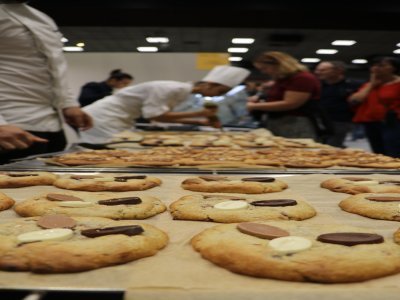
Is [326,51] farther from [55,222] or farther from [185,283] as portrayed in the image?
[185,283]

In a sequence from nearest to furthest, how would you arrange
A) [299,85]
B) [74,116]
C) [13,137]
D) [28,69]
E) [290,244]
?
[290,244] < [13,137] < [28,69] < [74,116] < [299,85]

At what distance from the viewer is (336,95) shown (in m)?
5.32

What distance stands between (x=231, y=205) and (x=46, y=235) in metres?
0.50

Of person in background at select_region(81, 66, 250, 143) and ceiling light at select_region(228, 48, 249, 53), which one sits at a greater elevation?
ceiling light at select_region(228, 48, 249, 53)

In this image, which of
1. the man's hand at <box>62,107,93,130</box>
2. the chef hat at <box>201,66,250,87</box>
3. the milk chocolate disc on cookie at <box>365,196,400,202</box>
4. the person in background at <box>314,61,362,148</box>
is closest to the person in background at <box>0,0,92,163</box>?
the man's hand at <box>62,107,93,130</box>

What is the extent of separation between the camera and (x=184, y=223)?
1.17 meters

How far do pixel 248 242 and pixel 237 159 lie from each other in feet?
4.86

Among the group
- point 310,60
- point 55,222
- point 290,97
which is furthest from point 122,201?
point 310,60

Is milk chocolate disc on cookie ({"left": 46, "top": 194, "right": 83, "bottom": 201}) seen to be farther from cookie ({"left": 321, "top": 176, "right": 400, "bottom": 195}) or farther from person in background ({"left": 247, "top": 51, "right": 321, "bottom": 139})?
person in background ({"left": 247, "top": 51, "right": 321, "bottom": 139})

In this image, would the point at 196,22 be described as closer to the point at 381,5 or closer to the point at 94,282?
the point at 381,5

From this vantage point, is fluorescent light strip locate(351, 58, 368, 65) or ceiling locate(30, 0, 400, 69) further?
fluorescent light strip locate(351, 58, 368, 65)

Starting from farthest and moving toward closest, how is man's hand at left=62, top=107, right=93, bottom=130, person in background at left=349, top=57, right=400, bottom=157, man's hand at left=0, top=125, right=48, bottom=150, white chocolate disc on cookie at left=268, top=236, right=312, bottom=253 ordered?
person in background at left=349, top=57, right=400, bottom=157, man's hand at left=62, top=107, right=93, bottom=130, man's hand at left=0, top=125, right=48, bottom=150, white chocolate disc on cookie at left=268, top=236, right=312, bottom=253

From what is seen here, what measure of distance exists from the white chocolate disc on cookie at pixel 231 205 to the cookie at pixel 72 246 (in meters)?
0.27

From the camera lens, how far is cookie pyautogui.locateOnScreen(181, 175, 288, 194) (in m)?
1.58
